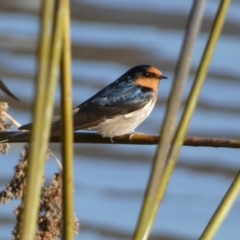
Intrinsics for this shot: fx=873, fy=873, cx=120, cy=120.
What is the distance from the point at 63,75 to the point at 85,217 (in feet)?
14.4

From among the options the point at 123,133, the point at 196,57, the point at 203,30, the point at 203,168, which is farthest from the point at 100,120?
the point at 203,30

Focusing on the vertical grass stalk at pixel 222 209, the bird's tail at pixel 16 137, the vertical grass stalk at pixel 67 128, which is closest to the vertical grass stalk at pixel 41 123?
the vertical grass stalk at pixel 67 128

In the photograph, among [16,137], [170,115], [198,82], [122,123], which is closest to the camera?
[170,115]

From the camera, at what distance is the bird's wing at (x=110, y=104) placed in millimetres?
3527

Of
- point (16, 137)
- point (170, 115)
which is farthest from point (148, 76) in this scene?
point (170, 115)

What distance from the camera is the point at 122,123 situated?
3.60 meters

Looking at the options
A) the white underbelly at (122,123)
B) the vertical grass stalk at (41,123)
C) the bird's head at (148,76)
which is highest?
the bird's head at (148,76)

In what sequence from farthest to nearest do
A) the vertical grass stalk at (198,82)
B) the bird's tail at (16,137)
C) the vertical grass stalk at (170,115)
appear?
the bird's tail at (16,137)
the vertical grass stalk at (198,82)
the vertical grass stalk at (170,115)

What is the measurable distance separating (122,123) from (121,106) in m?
0.18

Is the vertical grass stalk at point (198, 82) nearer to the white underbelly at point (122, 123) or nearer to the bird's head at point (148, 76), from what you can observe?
the white underbelly at point (122, 123)

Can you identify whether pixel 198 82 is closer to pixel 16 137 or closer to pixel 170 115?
pixel 170 115

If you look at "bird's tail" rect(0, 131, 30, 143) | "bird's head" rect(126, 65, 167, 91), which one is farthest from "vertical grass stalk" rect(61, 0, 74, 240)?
"bird's head" rect(126, 65, 167, 91)

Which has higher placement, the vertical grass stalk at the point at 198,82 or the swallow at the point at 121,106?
the swallow at the point at 121,106

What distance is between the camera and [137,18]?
838 cm
